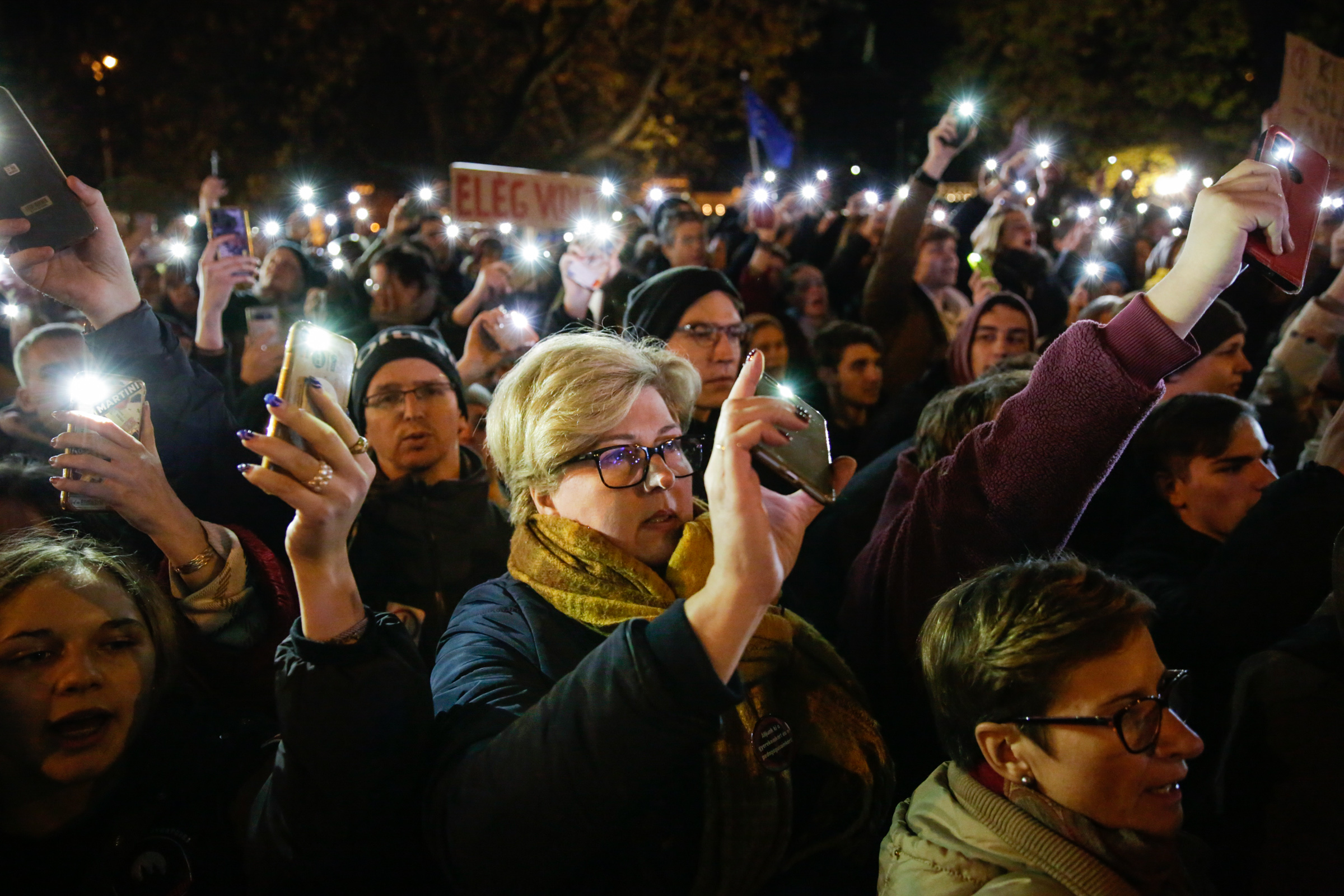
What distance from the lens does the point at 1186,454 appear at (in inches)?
117

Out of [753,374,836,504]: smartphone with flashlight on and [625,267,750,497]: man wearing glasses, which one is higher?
[753,374,836,504]: smartphone with flashlight on

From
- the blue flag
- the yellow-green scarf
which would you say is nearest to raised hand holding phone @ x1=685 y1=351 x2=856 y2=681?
the yellow-green scarf

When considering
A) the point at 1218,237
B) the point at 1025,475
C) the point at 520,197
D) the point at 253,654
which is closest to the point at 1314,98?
the point at 1218,237

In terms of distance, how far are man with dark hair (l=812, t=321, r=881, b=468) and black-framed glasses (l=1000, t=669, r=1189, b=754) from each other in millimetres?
3312

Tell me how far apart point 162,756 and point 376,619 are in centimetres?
75

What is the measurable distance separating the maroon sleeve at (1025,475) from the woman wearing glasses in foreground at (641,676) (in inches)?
11.6

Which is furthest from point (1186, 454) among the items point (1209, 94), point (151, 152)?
point (1209, 94)

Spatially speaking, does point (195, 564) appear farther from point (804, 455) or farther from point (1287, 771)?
point (1287, 771)

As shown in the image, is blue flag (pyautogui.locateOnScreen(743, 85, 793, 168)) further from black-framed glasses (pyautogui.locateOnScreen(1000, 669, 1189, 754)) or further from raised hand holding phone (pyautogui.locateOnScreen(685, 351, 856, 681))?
raised hand holding phone (pyautogui.locateOnScreen(685, 351, 856, 681))

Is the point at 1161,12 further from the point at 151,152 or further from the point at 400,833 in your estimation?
the point at 400,833

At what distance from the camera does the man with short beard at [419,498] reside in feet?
9.98

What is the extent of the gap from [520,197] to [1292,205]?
6.50 meters

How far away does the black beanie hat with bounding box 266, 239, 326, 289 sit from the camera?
261 inches

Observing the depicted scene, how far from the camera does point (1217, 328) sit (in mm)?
4180
